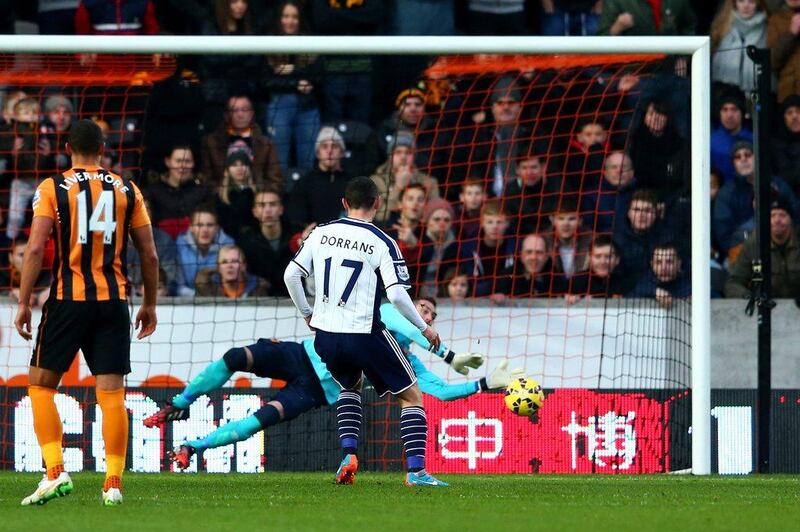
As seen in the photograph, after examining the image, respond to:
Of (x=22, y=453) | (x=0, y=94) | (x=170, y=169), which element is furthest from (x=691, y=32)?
(x=22, y=453)

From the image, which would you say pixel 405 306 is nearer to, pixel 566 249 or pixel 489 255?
pixel 489 255

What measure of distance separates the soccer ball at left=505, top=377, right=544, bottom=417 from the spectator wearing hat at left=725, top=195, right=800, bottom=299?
12.2 ft

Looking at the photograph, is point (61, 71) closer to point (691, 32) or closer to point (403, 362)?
point (403, 362)

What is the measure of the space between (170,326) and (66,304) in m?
4.87

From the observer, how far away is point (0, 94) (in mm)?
13531

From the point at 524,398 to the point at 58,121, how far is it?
5.50 metres

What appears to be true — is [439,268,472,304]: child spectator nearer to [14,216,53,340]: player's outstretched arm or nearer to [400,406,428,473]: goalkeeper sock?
[400,406,428,473]: goalkeeper sock

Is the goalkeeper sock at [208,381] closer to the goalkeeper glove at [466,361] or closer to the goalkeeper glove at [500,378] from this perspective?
the goalkeeper glove at [466,361]

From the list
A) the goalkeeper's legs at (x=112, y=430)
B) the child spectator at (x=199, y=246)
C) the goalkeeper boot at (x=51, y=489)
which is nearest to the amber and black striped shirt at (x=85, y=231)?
the goalkeeper's legs at (x=112, y=430)

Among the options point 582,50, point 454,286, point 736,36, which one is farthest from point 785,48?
point 454,286

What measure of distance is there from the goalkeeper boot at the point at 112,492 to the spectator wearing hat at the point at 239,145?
21.2 feet

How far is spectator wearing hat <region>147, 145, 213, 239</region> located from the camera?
1347cm

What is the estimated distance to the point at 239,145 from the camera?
540 inches

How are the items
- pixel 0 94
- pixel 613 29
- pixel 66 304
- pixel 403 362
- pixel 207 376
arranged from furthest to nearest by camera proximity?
1. pixel 613 29
2. pixel 0 94
3. pixel 207 376
4. pixel 403 362
5. pixel 66 304
